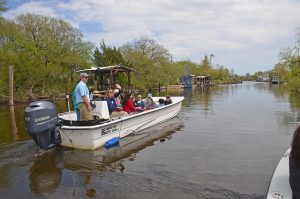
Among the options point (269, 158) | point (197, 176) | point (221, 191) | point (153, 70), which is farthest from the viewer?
point (153, 70)

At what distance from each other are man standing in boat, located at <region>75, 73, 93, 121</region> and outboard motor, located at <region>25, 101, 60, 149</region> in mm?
1119

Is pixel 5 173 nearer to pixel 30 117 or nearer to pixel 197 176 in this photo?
pixel 30 117

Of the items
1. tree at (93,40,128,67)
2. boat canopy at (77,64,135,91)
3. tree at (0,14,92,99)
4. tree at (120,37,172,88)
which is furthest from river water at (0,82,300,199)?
tree at (120,37,172,88)

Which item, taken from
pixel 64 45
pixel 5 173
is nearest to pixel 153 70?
pixel 64 45

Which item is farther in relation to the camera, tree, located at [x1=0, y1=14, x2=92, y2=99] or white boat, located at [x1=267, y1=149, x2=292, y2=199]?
tree, located at [x1=0, y1=14, x2=92, y2=99]

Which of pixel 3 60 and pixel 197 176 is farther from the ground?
pixel 3 60

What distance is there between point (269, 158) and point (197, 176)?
94.4 inches

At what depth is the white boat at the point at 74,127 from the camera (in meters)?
7.92

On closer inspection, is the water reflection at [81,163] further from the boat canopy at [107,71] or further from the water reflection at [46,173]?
the boat canopy at [107,71]

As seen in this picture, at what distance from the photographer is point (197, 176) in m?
6.96

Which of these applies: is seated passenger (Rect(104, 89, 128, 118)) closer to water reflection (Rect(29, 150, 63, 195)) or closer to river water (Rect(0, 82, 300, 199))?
river water (Rect(0, 82, 300, 199))

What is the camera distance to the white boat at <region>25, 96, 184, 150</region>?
7.92m

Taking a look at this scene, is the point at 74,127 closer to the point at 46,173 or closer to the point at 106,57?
the point at 46,173

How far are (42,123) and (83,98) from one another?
65.7 inches
